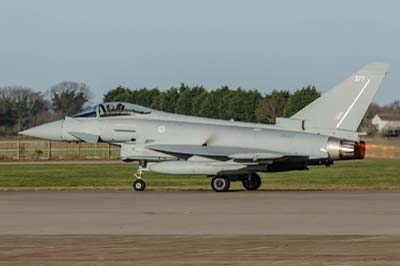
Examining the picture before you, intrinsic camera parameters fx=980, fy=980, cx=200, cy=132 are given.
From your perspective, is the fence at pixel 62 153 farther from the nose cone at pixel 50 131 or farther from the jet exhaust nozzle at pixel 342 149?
the jet exhaust nozzle at pixel 342 149

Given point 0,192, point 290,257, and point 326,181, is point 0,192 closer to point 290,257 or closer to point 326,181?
point 326,181

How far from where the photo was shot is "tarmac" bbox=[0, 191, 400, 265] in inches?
568

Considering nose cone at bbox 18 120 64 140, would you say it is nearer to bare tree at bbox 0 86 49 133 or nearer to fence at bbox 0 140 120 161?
fence at bbox 0 140 120 161

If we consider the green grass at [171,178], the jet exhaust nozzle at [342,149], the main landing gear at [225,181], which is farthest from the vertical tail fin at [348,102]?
the green grass at [171,178]

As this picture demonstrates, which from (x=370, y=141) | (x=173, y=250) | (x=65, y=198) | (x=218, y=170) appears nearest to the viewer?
(x=173, y=250)

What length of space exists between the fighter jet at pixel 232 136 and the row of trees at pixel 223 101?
1850 inches

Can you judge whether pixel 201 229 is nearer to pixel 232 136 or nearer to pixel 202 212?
pixel 202 212

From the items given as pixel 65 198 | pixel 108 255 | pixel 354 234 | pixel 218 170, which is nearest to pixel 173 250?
pixel 108 255

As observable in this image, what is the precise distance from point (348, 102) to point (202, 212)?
9160 mm

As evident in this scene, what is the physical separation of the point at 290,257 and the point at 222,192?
1532 centimetres

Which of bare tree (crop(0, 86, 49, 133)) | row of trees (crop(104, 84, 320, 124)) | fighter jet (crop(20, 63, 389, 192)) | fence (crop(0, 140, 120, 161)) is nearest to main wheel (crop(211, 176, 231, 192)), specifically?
fighter jet (crop(20, 63, 389, 192))

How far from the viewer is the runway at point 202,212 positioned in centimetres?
1856

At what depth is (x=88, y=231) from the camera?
1825 cm

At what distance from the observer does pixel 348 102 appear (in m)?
29.7
